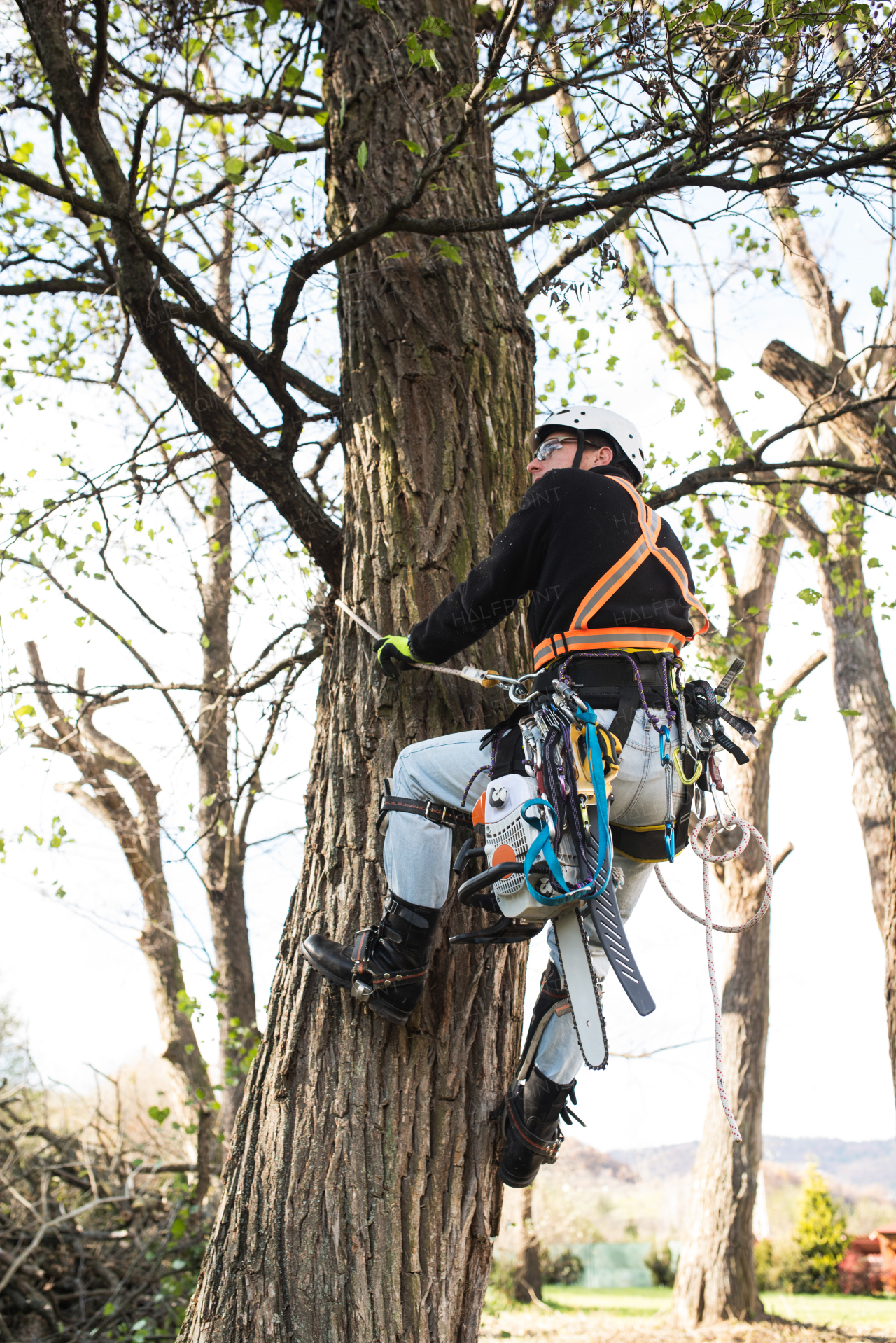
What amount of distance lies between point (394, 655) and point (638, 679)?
2.71 feet

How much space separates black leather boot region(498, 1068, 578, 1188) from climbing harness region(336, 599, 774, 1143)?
428 mm

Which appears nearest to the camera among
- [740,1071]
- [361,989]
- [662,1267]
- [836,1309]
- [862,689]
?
[361,989]

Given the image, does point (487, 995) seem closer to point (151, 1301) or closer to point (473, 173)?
point (473, 173)

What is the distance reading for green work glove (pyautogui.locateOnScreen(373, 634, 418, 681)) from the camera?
2.96 metres

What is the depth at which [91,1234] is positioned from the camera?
6664 millimetres

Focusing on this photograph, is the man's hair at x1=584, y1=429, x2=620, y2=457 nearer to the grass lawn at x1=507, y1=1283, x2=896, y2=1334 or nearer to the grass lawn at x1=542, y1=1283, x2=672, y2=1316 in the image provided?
the grass lawn at x1=507, y1=1283, x2=896, y2=1334

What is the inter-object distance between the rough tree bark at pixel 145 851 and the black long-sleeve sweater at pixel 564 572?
5.92m

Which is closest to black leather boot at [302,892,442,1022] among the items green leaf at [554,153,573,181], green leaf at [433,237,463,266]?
green leaf at [433,237,463,266]

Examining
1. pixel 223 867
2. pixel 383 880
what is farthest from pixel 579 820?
pixel 223 867

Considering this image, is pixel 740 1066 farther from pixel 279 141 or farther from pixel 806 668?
pixel 279 141

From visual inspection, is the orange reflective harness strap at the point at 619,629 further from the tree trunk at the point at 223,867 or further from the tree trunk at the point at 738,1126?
the tree trunk at the point at 738,1126

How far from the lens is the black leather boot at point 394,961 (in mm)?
2631

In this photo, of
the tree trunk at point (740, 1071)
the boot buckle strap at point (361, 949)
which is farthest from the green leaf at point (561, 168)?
the tree trunk at point (740, 1071)

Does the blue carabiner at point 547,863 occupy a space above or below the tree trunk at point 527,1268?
above
